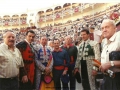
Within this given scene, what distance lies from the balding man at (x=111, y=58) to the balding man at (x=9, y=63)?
0.77 metres

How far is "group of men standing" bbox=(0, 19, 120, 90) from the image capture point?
1.82 meters

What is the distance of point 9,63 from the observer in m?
1.80

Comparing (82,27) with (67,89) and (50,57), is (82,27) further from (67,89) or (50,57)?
(67,89)

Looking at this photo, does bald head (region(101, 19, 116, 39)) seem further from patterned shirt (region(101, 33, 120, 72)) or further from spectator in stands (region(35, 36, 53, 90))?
spectator in stands (region(35, 36, 53, 90))

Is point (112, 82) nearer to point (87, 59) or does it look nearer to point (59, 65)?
point (87, 59)

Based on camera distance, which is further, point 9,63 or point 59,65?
point 59,65

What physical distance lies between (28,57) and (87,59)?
607 mm

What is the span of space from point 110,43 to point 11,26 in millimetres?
939

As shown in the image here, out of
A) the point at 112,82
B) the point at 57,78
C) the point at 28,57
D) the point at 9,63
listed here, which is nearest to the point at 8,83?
the point at 9,63

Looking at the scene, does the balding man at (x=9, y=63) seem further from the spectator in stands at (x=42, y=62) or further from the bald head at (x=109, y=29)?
the bald head at (x=109, y=29)

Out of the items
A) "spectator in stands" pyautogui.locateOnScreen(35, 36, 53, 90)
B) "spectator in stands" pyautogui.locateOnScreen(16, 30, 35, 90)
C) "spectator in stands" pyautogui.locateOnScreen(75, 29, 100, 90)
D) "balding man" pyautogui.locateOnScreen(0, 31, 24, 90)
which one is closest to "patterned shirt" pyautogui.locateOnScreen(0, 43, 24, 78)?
"balding man" pyautogui.locateOnScreen(0, 31, 24, 90)

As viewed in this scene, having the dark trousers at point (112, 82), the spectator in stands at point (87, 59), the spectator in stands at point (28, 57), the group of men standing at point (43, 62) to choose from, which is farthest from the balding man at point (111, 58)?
the spectator in stands at point (28, 57)

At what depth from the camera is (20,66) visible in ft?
6.30

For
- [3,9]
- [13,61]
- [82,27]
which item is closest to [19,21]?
[3,9]
